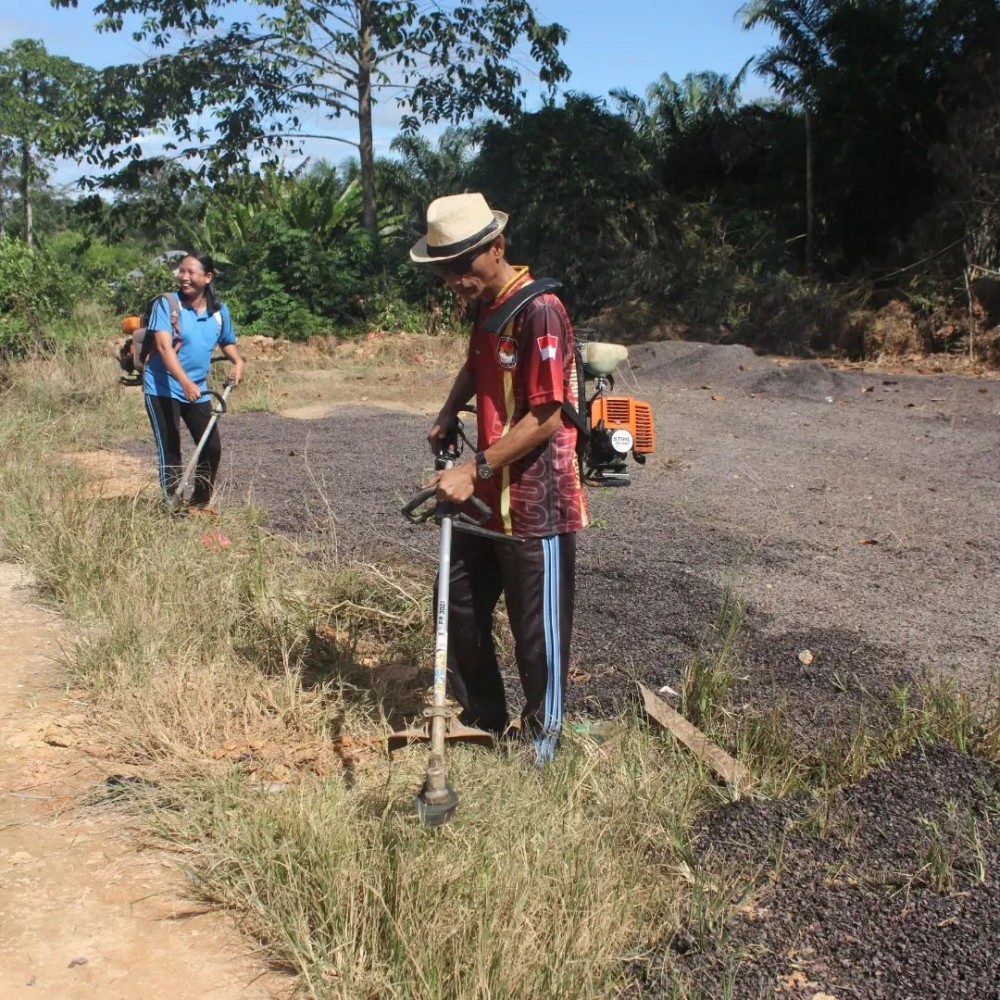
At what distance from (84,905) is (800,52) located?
2067 centimetres

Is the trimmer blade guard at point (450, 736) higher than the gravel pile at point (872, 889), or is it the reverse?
the trimmer blade guard at point (450, 736)

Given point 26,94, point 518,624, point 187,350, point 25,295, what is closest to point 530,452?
point 518,624

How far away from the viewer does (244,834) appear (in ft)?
10.4

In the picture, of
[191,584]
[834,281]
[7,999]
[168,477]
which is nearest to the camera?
[7,999]

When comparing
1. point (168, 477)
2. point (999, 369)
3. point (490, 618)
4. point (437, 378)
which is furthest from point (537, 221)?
point (490, 618)

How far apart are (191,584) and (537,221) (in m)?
17.9

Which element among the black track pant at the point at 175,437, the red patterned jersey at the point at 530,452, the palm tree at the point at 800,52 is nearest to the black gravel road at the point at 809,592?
the black track pant at the point at 175,437

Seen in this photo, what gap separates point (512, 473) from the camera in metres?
3.65

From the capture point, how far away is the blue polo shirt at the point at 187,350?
6.87 metres

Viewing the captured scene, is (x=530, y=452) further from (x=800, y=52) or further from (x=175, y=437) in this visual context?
(x=800, y=52)

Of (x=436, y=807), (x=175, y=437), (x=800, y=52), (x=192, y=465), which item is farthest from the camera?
(x=800, y=52)

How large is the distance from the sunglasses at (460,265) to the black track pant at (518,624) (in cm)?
86

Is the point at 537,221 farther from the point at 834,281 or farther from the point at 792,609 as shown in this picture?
the point at 792,609

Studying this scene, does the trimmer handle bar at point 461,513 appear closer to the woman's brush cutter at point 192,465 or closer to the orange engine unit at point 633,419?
the orange engine unit at point 633,419
